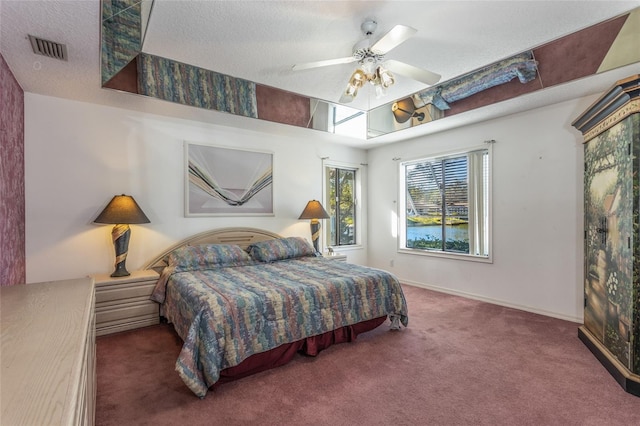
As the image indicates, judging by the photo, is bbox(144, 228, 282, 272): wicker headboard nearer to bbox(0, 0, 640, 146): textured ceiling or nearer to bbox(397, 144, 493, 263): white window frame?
bbox(0, 0, 640, 146): textured ceiling

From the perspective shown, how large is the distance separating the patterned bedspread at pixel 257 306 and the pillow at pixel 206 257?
0.17 meters

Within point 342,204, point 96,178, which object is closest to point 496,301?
point 342,204

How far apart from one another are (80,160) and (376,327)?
358cm

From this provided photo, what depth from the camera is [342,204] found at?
5.62 metres

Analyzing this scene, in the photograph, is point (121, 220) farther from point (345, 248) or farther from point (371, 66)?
point (345, 248)

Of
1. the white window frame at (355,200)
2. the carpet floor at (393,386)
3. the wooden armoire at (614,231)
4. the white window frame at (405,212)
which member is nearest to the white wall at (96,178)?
the carpet floor at (393,386)

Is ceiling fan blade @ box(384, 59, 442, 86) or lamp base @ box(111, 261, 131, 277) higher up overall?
ceiling fan blade @ box(384, 59, 442, 86)

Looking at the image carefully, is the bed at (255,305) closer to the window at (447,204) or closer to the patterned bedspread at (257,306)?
the patterned bedspread at (257,306)

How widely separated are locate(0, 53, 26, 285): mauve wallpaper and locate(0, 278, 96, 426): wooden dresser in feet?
3.78

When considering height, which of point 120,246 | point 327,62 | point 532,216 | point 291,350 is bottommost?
point 291,350

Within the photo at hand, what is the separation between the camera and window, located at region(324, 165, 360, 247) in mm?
5422

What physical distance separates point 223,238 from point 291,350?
6.77 ft

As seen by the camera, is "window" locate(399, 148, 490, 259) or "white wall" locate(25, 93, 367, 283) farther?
"window" locate(399, 148, 490, 259)

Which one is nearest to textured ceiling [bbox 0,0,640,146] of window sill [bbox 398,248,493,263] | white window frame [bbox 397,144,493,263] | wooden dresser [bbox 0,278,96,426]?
white window frame [bbox 397,144,493,263]
